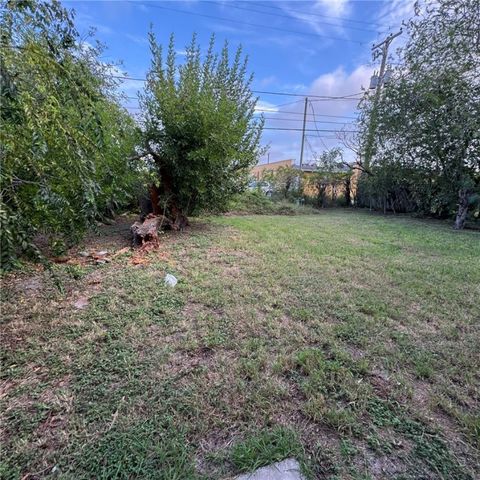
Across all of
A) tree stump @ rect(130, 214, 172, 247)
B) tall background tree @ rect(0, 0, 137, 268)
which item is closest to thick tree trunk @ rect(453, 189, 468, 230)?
tree stump @ rect(130, 214, 172, 247)

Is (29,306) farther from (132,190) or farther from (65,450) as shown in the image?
(132,190)

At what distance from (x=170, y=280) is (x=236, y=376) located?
1.46 metres

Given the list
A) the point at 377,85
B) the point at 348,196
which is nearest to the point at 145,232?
the point at 377,85

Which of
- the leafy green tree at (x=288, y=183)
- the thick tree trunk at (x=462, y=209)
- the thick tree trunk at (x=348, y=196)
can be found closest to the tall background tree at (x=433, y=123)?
the thick tree trunk at (x=462, y=209)

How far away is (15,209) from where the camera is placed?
1.38m

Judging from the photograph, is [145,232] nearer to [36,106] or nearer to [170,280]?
[170,280]

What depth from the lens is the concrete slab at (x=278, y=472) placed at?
1001 mm

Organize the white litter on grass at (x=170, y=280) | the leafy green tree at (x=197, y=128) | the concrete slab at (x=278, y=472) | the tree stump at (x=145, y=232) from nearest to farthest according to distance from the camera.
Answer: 1. the concrete slab at (x=278, y=472)
2. the white litter on grass at (x=170, y=280)
3. the tree stump at (x=145, y=232)
4. the leafy green tree at (x=197, y=128)

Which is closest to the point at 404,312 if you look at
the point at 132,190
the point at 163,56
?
the point at 132,190

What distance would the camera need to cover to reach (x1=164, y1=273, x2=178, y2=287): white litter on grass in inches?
106

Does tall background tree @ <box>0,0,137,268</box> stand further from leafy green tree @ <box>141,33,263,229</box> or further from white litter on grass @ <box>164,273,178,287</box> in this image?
leafy green tree @ <box>141,33,263,229</box>

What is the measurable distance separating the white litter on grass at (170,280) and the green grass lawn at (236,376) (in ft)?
0.21

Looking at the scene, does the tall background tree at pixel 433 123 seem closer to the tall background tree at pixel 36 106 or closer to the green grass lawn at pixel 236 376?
the green grass lawn at pixel 236 376

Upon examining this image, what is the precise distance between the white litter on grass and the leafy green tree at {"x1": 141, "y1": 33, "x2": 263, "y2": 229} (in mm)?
2235
